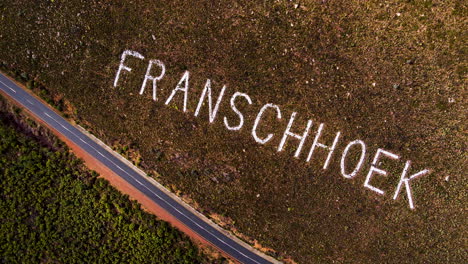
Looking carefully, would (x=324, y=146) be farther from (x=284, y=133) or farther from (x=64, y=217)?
(x=64, y=217)

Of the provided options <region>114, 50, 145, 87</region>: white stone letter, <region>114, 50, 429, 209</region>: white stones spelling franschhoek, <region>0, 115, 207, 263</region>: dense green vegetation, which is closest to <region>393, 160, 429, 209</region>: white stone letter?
<region>114, 50, 429, 209</region>: white stones spelling franschhoek

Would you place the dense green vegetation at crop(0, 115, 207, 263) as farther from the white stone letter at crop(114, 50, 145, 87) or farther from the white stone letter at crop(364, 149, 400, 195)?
the white stone letter at crop(364, 149, 400, 195)

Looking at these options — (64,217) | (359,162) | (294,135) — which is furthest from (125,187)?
(359,162)

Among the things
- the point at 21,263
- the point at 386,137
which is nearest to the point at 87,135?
the point at 21,263

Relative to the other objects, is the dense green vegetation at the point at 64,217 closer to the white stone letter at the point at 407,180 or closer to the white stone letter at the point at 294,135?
the white stone letter at the point at 294,135

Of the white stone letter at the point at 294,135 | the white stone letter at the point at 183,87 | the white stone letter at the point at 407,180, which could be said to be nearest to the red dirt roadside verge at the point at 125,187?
the white stone letter at the point at 183,87

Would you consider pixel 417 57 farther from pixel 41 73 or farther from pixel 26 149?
pixel 26 149
